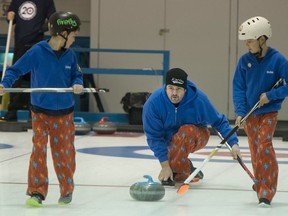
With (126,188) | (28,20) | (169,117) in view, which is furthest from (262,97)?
(28,20)

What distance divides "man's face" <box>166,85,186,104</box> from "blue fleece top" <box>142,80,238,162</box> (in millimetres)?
69

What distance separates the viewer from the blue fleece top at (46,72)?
434cm

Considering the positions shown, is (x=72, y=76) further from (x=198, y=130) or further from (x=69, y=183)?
(x=198, y=130)

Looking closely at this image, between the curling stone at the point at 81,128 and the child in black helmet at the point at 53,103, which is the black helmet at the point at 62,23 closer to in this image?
the child in black helmet at the point at 53,103

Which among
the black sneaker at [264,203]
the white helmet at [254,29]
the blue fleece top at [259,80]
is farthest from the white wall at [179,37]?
the black sneaker at [264,203]

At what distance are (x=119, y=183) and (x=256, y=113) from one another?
1241 millimetres

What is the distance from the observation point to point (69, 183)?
14.5 feet

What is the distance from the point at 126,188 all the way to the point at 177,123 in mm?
565

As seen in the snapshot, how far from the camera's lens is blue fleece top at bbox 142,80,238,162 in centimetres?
500

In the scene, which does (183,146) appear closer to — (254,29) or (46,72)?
(254,29)

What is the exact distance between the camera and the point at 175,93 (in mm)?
4883

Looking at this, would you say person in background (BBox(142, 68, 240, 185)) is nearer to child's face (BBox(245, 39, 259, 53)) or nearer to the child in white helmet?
the child in white helmet

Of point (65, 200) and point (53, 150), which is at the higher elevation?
point (53, 150)

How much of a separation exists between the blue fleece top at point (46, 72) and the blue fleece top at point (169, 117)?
753mm
